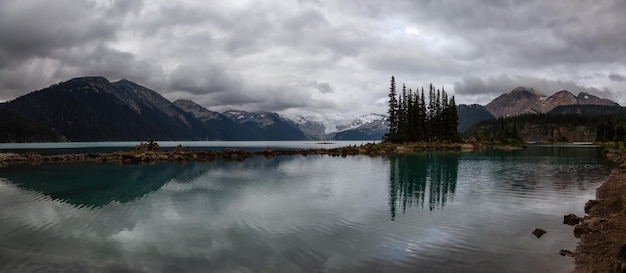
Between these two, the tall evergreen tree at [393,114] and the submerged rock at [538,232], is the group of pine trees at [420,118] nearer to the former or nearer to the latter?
the tall evergreen tree at [393,114]

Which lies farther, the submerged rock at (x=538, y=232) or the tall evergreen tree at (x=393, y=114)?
the tall evergreen tree at (x=393, y=114)

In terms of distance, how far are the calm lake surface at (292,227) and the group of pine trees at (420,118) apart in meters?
93.5

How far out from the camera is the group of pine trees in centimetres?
13250

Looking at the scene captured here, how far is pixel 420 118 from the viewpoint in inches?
5325

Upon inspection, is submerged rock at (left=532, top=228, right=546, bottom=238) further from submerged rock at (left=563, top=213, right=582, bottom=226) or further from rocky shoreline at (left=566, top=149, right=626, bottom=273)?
submerged rock at (left=563, top=213, right=582, bottom=226)

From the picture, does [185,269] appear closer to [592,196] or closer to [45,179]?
[592,196]

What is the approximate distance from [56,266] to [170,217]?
9.21 m

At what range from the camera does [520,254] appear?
15508mm

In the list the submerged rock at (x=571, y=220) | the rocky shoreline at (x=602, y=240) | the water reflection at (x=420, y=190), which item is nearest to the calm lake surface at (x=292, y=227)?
the water reflection at (x=420, y=190)

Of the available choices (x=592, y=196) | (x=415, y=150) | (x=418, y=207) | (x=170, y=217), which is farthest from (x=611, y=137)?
(x=170, y=217)

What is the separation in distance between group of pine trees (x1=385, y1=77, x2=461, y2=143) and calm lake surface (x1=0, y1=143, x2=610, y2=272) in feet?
307

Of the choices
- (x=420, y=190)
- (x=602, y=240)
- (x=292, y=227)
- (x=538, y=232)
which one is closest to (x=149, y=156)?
Result: (x=420, y=190)

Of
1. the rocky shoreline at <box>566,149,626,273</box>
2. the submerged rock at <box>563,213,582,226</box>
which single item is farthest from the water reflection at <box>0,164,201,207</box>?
the submerged rock at <box>563,213,582,226</box>

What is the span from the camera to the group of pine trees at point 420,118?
132 m
